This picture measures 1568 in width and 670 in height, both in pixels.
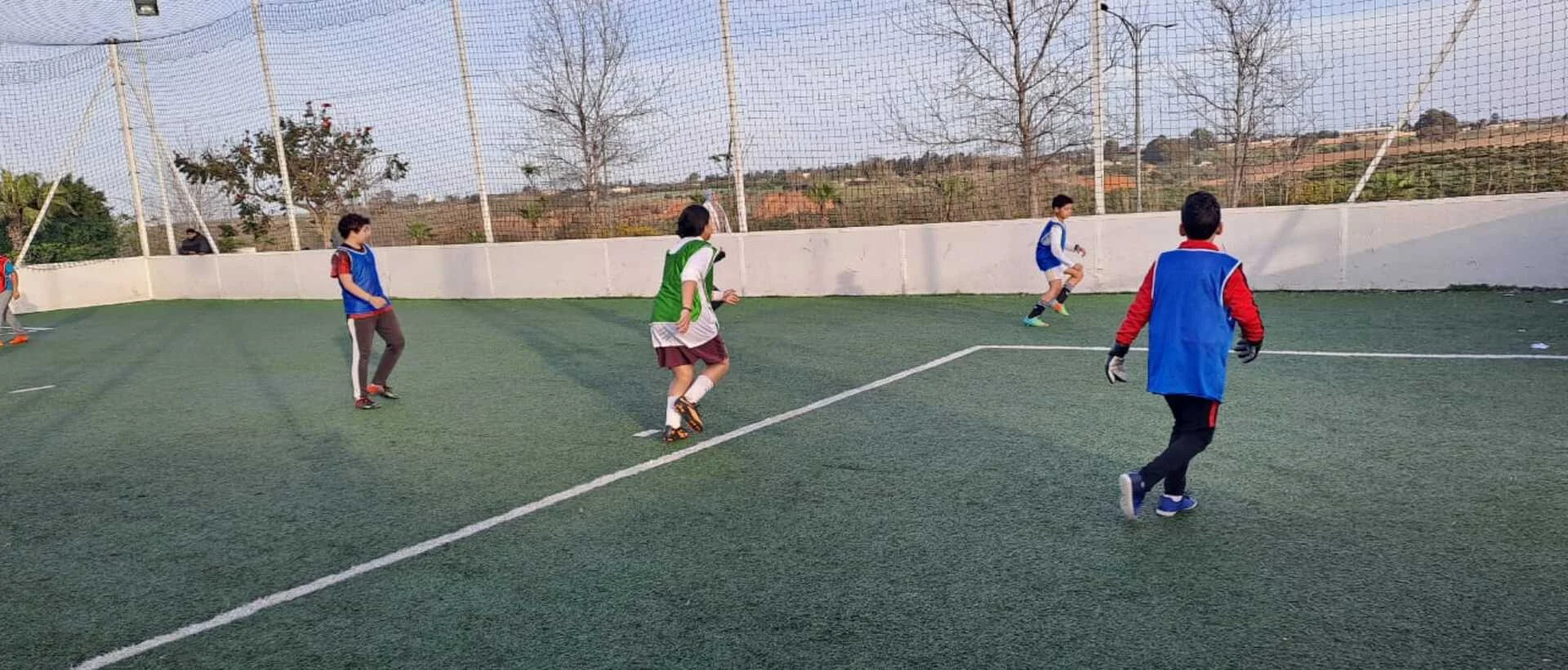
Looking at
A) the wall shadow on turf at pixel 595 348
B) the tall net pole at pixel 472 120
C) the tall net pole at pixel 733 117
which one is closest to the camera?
the wall shadow on turf at pixel 595 348

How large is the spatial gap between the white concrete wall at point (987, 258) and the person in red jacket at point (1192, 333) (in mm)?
7913

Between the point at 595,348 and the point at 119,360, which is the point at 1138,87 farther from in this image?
the point at 119,360

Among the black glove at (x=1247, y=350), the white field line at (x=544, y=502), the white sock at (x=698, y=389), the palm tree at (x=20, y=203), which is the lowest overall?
the white field line at (x=544, y=502)

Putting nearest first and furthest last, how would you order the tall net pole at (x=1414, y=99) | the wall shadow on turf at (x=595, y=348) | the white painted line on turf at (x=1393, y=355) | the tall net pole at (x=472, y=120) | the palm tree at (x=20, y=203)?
the white painted line on turf at (x=1393, y=355) → the wall shadow on turf at (x=595, y=348) → the tall net pole at (x=1414, y=99) → the tall net pole at (x=472, y=120) → the palm tree at (x=20, y=203)

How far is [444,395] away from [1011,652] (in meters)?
6.18

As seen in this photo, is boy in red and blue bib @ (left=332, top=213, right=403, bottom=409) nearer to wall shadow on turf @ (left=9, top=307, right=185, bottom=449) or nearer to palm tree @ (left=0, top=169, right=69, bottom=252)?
wall shadow on turf @ (left=9, top=307, right=185, bottom=449)

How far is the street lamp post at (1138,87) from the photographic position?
451 inches

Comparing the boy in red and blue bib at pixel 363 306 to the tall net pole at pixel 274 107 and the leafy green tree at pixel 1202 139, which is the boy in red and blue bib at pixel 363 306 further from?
the tall net pole at pixel 274 107

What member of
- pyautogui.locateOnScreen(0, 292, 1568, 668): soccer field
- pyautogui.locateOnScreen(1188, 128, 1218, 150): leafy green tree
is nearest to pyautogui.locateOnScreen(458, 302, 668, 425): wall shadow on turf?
pyautogui.locateOnScreen(0, 292, 1568, 668): soccer field

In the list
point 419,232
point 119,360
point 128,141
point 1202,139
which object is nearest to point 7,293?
point 119,360

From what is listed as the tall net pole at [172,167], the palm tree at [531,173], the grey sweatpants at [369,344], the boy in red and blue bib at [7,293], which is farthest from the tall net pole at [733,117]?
the tall net pole at [172,167]

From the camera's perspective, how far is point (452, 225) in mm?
17500

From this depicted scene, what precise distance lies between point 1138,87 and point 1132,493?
349 inches

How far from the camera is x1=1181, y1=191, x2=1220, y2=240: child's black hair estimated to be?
13.4 ft
